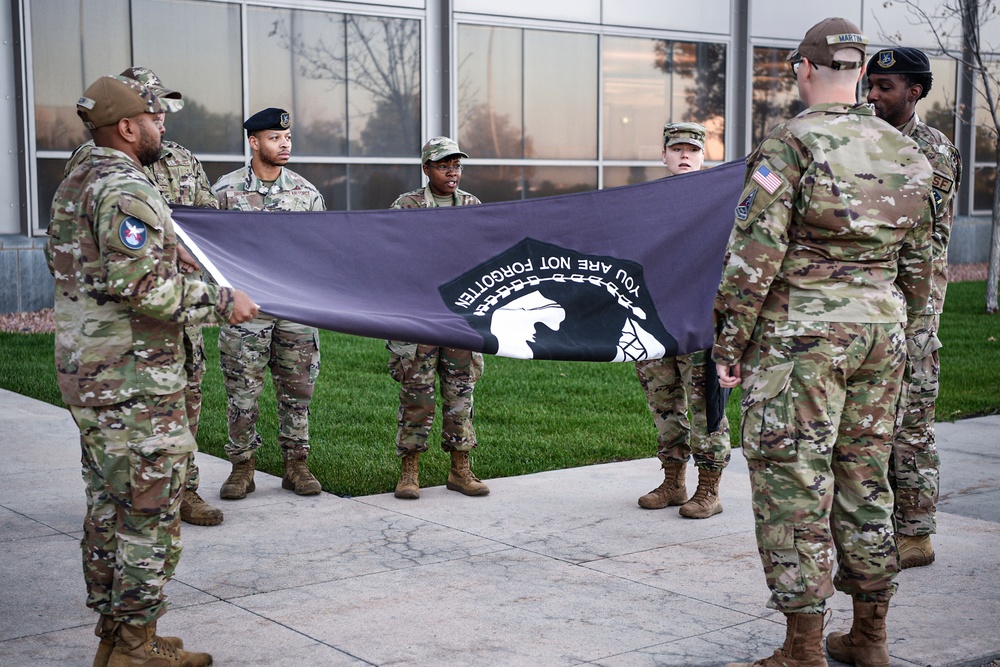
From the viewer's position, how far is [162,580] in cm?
407

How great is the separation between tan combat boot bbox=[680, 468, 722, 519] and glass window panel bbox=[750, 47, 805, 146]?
14.0m

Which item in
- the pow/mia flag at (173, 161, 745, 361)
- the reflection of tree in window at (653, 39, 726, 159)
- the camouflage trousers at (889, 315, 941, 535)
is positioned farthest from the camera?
the reflection of tree in window at (653, 39, 726, 159)

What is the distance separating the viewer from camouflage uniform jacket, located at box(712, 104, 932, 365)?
154 inches

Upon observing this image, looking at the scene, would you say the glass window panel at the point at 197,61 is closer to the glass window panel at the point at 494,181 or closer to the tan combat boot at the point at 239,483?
the glass window panel at the point at 494,181

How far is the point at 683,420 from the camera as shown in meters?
6.46

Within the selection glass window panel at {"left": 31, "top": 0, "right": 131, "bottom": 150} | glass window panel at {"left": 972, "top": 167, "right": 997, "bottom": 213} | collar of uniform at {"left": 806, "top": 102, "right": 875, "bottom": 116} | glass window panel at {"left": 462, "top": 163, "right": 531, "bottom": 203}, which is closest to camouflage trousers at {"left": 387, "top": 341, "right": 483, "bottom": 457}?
collar of uniform at {"left": 806, "top": 102, "right": 875, "bottom": 116}

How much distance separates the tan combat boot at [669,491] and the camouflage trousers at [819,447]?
2344mm

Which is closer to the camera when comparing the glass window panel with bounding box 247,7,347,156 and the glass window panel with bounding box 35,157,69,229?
the glass window panel with bounding box 35,157,69,229

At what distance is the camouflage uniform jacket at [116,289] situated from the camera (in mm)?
3885

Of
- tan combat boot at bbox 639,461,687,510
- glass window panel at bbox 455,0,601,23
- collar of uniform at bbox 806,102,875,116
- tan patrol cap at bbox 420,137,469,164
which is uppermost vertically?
glass window panel at bbox 455,0,601,23

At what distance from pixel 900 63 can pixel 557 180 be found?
41.1 ft

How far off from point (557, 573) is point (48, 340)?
28.8ft

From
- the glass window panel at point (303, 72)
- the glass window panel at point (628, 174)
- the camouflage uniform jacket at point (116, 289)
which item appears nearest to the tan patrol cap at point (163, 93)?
the camouflage uniform jacket at point (116, 289)

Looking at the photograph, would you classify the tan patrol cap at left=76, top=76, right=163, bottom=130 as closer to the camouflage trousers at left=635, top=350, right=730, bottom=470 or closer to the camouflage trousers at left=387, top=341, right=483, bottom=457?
the camouflage trousers at left=387, top=341, right=483, bottom=457
